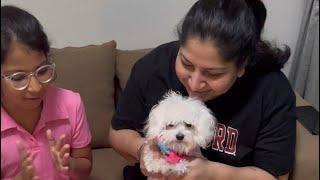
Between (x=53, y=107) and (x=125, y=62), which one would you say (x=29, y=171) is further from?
(x=125, y=62)

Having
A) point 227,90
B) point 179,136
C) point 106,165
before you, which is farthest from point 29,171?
point 106,165

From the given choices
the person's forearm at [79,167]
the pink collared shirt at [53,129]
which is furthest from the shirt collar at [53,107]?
the person's forearm at [79,167]

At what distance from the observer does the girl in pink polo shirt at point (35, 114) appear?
92 centimetres

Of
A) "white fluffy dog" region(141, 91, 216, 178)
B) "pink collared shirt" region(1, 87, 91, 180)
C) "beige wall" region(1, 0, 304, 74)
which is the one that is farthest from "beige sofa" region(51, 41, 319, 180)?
"white fluffy dog" region(141, 91, 216, 178)

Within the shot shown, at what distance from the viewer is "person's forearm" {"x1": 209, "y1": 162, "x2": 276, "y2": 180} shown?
118 cm

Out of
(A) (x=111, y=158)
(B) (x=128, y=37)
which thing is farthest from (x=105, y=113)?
(B) (x=128, y=37)

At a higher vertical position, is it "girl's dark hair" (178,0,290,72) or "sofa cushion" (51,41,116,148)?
"girl's dark hair" (178,0,290,72)

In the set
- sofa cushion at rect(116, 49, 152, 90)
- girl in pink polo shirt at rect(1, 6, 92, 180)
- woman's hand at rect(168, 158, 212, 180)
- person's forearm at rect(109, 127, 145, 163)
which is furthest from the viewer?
sofa cushion at rect(116, 49, 152, 90)

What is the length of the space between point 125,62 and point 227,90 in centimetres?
73

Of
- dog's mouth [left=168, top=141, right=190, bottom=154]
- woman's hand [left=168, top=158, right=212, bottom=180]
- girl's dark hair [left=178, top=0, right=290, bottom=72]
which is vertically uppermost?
girl's dark hair [left=178, top=0, right=290, bottom=72]

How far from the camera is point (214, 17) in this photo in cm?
107

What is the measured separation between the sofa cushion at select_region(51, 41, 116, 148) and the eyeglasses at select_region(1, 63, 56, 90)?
0.64 m

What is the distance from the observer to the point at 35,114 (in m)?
1.16

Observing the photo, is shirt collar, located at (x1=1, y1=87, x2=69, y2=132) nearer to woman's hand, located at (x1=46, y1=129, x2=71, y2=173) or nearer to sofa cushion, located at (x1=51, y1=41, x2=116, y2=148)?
woman's hand, located at (x1=46, y1=129, x2=71, y2=173)
